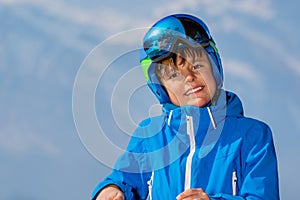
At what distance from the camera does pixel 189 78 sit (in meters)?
4.20

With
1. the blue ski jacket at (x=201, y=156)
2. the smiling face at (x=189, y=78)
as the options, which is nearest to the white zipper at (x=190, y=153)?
the blue ski jacket at (x=201, y=156)

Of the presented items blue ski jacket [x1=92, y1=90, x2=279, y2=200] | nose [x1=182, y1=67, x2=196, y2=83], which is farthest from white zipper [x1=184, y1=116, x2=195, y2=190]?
nose [x1=182, y1=67, x2=196, y2=83]

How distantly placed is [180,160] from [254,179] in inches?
19.6

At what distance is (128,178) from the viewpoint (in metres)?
4.31

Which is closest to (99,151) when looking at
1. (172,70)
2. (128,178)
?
(128,178)

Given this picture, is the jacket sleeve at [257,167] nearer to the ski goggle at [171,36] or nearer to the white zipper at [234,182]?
the white zipper at [234,182]

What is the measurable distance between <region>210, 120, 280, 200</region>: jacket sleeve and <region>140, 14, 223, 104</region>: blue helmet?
419mm

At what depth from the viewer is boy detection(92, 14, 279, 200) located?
407 centimetres

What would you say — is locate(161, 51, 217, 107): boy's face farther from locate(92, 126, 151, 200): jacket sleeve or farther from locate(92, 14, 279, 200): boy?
locate(92, 126, 151, 200): jacket sleeve

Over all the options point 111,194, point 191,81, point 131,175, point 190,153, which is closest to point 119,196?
point 111,194

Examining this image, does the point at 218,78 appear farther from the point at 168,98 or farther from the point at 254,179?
the point at 254,179

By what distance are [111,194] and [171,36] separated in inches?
43.9

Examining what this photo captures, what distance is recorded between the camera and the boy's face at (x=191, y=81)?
421 centimetres

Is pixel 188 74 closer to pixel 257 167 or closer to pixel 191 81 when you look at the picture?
pixel 191 81
